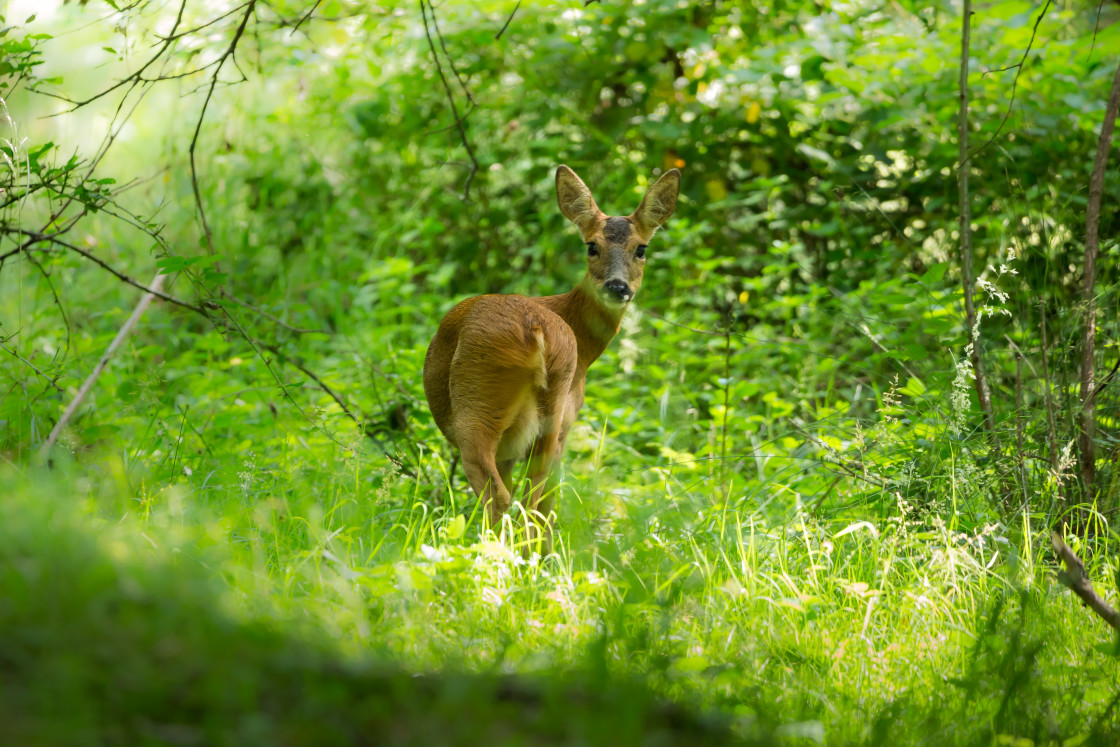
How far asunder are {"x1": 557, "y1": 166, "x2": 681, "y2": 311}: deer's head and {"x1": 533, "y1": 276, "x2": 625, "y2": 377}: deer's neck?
6cm

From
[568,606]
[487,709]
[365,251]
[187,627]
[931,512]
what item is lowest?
[365,251]

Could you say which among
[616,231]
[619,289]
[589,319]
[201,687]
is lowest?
[589,319]

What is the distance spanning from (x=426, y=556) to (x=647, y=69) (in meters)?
5.63

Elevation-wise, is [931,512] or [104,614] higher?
[104,614]

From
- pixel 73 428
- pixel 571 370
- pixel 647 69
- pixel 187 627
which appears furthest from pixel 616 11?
pixel 187 627

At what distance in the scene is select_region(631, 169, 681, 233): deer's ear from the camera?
4.84 metres

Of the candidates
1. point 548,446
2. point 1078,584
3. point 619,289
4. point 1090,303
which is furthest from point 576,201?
point 1078,584

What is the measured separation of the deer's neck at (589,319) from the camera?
14.8 ft

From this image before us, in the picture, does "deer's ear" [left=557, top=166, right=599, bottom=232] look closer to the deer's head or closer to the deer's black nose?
the deer's head

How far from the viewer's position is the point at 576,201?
487 centimetres

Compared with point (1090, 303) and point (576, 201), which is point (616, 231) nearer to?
point (576, 201)

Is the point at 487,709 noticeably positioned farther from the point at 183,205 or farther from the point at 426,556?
the point at 183,205

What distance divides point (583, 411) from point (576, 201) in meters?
1.36

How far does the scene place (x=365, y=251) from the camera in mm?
8328
